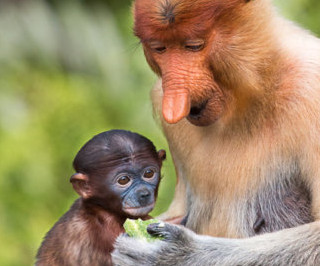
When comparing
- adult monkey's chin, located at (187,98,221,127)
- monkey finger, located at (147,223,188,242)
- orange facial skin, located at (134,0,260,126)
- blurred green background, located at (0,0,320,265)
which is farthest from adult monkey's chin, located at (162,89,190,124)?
blurred green background, located at (0,0,320,265)

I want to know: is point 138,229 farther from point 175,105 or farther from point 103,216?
point 175,105

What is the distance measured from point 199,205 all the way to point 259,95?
0.87 meters

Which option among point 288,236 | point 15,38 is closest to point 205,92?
point 288,236

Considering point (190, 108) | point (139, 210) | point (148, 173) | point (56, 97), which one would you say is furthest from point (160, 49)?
point (56, 97)

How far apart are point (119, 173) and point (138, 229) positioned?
41 cm

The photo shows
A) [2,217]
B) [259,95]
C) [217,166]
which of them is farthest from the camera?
[2,217]

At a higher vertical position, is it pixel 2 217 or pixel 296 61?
pixel 296 61

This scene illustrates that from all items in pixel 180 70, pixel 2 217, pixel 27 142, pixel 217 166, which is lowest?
pixel 2 217

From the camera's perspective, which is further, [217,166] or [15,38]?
[15,38]

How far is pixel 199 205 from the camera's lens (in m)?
4.76

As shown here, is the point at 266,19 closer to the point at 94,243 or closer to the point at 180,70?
the point at 180,70

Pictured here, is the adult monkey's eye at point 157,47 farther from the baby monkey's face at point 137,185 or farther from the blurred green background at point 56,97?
the blurred green background at point 56,97

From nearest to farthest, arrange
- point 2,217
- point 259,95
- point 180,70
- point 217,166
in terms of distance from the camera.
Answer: point 180,70 < point 259,95 < point 217,166 < point 2,217

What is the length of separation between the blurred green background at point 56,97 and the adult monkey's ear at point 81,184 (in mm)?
A: 2327
